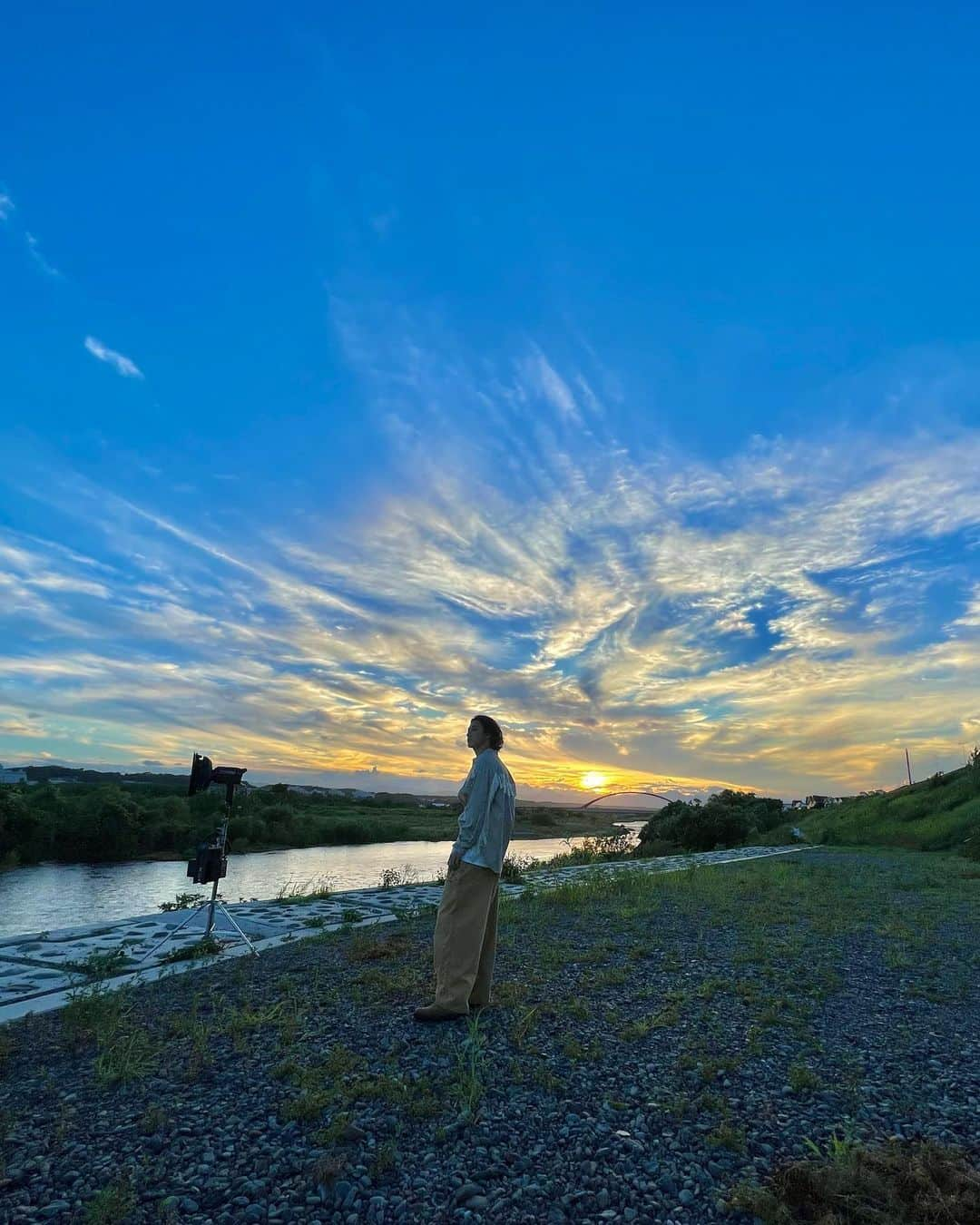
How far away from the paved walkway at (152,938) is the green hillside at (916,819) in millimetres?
17759

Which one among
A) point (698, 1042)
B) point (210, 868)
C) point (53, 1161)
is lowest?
point (53, 1161)

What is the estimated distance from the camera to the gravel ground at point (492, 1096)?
9.66 ft

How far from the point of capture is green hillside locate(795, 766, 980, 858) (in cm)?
2420

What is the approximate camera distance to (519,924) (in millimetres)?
8688

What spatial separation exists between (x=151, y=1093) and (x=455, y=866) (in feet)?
6.95

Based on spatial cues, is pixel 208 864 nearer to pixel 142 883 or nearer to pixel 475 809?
pixel 475 809

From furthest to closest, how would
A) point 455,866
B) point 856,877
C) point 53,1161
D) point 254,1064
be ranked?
point 856,877 → point 455,866 → point 254,1064 → point 53,1161

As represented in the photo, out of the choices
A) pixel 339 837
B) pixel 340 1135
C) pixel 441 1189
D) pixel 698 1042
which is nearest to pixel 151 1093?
pixel 340 1135

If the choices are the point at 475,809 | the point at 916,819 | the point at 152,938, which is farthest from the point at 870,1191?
the point at 916,819

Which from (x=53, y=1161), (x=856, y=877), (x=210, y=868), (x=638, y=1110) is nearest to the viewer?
(x=53, y=1161)

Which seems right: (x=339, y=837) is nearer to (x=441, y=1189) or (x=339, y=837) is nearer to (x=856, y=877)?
(x=856, y=877)

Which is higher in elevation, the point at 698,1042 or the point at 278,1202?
the point at 698,1042

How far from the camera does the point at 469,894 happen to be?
16.6 ft

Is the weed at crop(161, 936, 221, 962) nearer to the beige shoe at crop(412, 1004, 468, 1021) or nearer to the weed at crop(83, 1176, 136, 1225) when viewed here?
the beige shoe at crop(412, 1004, 468, 1021)
